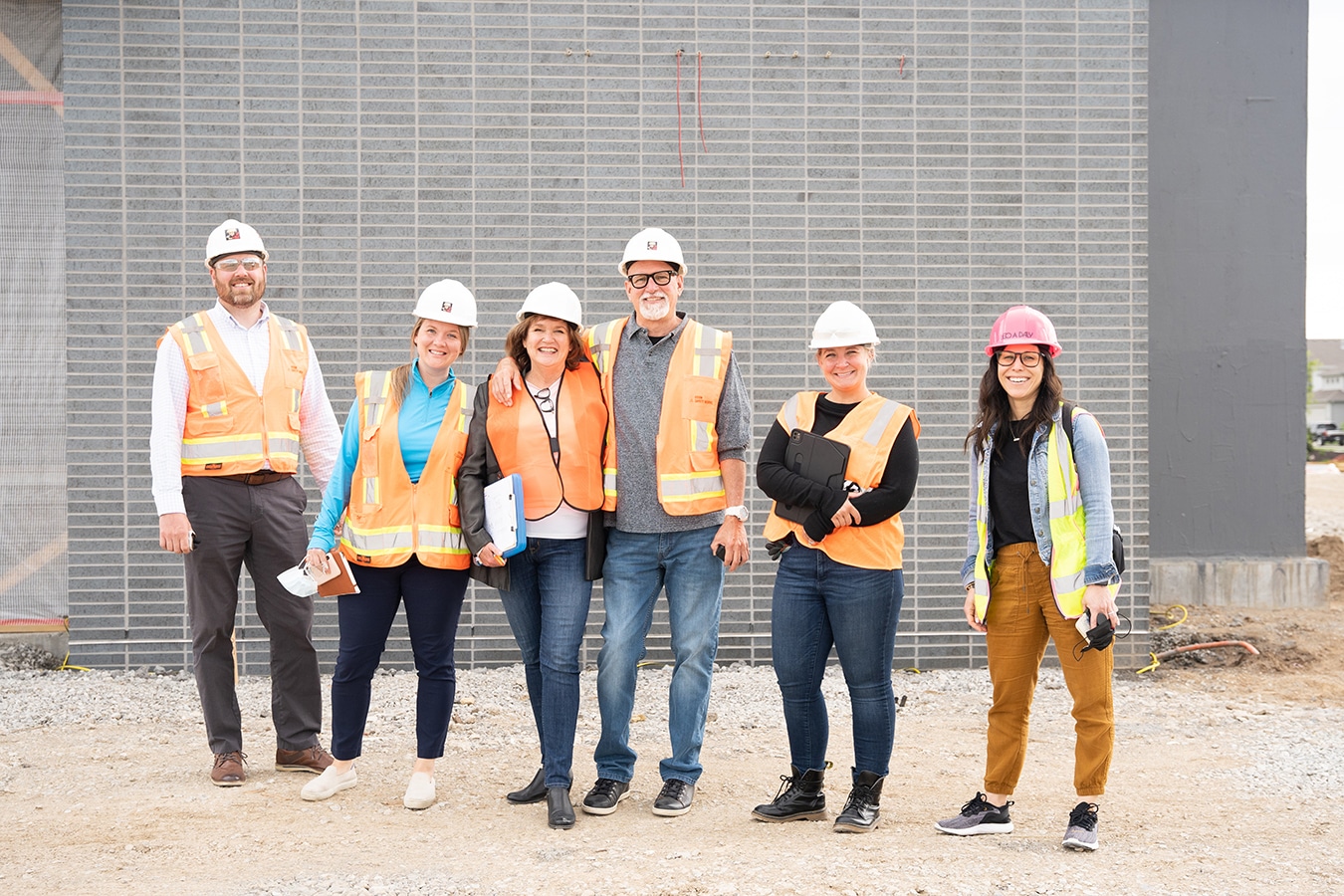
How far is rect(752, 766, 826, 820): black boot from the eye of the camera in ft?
13.3

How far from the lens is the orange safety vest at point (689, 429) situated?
4035mm

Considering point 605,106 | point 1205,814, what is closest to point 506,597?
point 1205,814

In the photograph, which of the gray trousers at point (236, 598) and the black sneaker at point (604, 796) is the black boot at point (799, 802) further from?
the gray trousers at point (236, 598)

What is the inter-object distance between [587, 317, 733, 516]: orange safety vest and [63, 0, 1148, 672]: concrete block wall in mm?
2282

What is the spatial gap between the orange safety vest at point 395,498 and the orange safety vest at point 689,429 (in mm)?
595

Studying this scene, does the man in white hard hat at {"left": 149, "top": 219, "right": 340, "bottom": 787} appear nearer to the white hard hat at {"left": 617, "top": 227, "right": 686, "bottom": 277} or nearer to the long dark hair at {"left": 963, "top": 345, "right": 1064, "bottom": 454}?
the white hard hat at {"left": 617, "top": 227, "right": 686, "bottom": 277}

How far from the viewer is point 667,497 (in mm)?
4027

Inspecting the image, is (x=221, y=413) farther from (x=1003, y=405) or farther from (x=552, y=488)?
(x=1003, y=405)

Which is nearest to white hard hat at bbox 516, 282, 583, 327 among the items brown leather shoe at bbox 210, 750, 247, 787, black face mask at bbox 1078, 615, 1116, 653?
black face mask at bbox 1078, 615, 1116, 653

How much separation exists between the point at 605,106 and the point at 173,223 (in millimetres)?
2547

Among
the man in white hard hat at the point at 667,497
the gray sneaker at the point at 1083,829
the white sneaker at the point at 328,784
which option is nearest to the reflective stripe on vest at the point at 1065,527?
the gray sneaker at the point at 1083,829

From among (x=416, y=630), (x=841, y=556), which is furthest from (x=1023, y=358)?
(x=416, y=630)

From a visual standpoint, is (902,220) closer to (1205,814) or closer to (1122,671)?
(1122,671)

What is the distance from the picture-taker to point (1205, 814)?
13.9 feet
